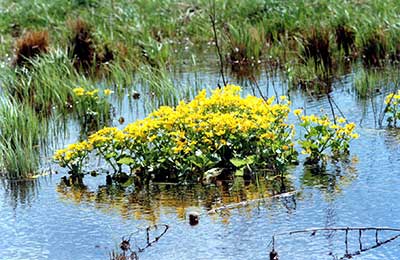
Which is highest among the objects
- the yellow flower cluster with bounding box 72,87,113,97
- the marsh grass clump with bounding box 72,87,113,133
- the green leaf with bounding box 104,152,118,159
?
the yellow flower cluster with bounding box 72,87,113,97

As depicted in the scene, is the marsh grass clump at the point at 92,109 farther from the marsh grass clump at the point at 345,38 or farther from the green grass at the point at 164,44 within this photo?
the marsh grass clump at the point at 345,38

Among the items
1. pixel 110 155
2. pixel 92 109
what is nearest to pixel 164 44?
pixel 92 109

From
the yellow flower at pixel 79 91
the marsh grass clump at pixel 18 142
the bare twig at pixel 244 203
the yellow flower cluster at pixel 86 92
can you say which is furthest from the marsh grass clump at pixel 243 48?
the bare twig at pixel 244 203

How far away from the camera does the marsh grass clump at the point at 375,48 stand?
12500 millimetres

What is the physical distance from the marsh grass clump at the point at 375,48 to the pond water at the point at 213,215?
14.9 feet

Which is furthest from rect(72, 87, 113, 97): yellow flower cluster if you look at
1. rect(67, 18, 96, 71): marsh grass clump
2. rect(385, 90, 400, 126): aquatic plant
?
rect(67, 18, 96, 71): marsh grass clump

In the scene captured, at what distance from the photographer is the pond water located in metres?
5.81

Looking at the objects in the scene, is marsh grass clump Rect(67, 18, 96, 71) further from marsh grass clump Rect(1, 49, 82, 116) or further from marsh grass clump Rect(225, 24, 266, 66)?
marsh grass clump Rect(1, 49, 82, 116)

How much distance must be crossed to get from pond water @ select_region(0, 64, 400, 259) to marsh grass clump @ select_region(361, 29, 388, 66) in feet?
14.9

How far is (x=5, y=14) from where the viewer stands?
57.9ft

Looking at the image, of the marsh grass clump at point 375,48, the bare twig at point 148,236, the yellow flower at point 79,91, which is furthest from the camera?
the marsh grass clump at point 375,48

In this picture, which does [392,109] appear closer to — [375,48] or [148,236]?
[148,236]

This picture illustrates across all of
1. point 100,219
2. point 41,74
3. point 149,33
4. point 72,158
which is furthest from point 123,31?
point 100,219

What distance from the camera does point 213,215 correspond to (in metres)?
6.46
